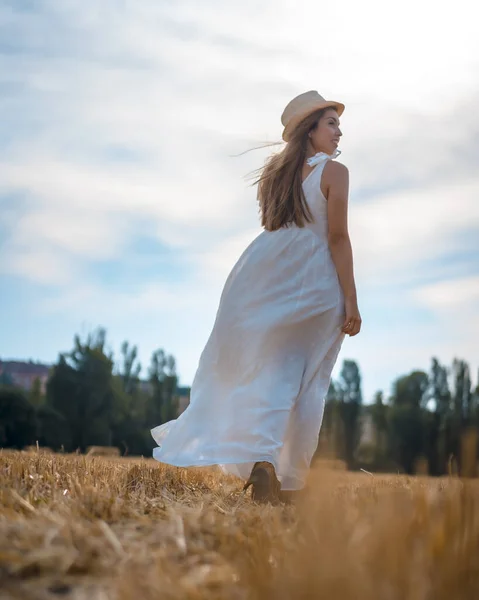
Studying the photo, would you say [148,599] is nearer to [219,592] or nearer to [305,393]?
[219,592]

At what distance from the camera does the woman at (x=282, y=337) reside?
4262 millimetres

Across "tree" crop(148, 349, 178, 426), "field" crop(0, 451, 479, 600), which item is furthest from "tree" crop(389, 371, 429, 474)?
"field" crop(0, 451, 479, 600)

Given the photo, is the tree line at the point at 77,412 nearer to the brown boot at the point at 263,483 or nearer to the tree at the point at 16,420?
the tree at the point at 16,420

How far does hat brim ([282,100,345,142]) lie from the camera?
4.81 meters

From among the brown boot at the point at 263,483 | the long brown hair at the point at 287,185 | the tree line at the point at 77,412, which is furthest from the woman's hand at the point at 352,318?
the tree line at the point at 77,412

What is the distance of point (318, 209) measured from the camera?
14.9 feet

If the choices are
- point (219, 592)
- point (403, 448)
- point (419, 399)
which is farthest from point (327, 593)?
point (419, 399)

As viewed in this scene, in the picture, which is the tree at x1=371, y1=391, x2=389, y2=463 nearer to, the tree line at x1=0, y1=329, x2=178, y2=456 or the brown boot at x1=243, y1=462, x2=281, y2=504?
the tree line at x1=0, y1=329, x2=178, y2=456

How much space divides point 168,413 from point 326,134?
4092cm

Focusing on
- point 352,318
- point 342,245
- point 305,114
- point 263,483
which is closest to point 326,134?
point 305,114

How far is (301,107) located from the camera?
4.84 m

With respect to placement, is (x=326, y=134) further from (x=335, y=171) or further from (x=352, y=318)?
(x=352, y=318)

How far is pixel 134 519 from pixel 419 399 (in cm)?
4325

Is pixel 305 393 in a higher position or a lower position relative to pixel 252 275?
lower
